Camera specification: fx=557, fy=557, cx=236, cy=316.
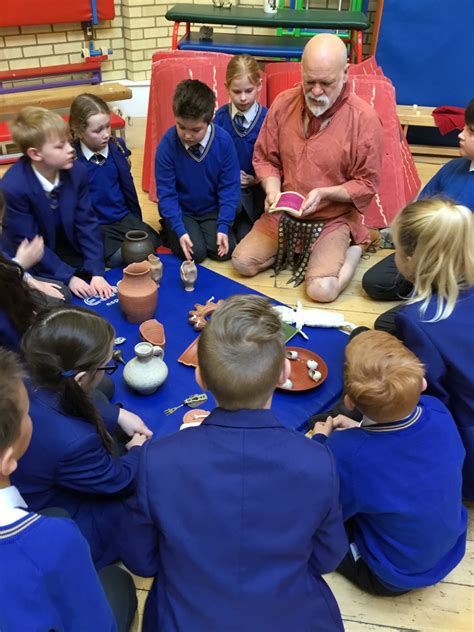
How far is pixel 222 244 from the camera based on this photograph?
3336 mm

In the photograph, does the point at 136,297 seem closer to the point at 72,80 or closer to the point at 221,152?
the point at 221,152

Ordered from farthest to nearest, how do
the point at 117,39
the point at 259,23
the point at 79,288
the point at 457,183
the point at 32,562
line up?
1. the point at 117,39
2. the point at 259,23
3. the point at 79,288
4. the point at 457,183
5. the point at 32,562

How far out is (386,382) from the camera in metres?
1.44

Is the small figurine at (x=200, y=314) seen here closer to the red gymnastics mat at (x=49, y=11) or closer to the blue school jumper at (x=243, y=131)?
the blue school jumper at (x=243, y=131)

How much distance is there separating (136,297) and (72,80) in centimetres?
356

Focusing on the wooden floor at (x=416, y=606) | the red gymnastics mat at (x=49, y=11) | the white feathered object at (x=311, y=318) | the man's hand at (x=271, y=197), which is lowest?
the wooden floor at (x=416, y=606)

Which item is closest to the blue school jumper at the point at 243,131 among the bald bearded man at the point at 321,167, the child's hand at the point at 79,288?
the bald bearded man at the point at 321,167

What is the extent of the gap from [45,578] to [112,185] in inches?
103

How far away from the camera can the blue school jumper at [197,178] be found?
3211 mm

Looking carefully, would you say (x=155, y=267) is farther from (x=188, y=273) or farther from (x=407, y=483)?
(x=407, y=483)

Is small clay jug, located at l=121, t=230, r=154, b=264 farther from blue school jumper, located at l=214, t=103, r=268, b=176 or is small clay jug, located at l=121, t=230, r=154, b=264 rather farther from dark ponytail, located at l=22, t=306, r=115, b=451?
dark ponytail, located at l=22, t=306, r=115, b=451

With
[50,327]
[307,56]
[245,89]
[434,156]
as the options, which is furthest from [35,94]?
[50,327]

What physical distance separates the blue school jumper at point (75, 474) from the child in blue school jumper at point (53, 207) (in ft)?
4.65

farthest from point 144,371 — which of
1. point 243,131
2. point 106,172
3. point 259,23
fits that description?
point 259,23
